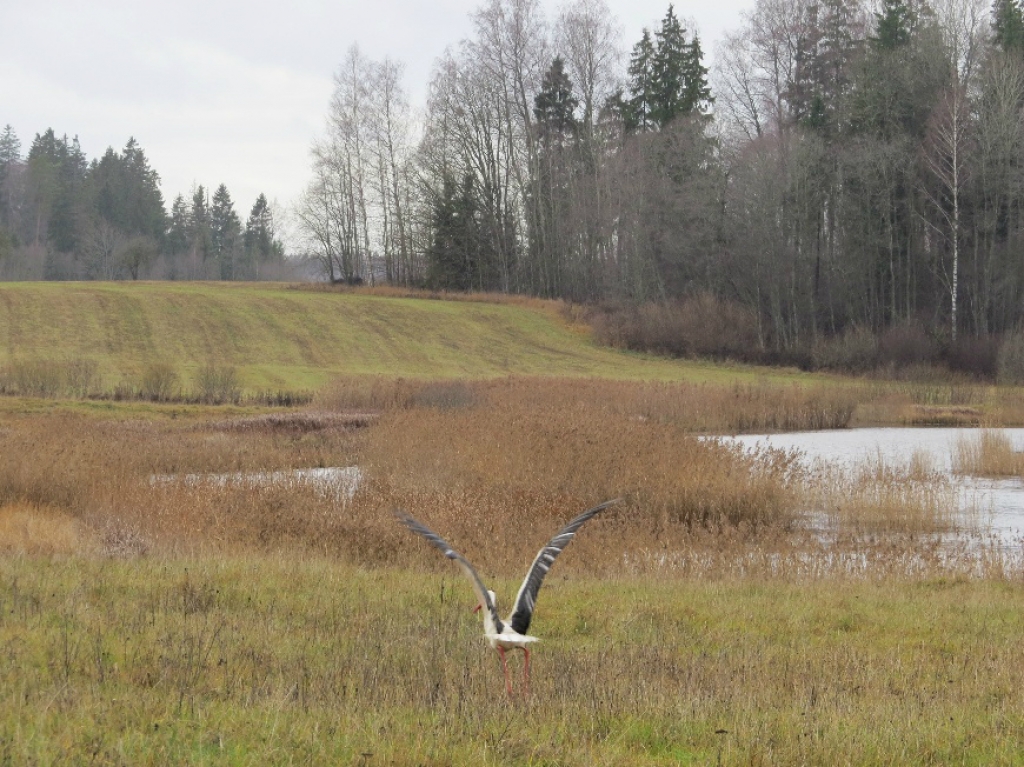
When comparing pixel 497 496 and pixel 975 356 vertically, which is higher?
pixel 497 496

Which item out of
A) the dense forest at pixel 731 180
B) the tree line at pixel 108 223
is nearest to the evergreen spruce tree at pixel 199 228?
the tree line at pixel 108 223

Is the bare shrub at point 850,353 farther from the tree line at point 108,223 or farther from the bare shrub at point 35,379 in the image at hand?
the tree line at point 108,223

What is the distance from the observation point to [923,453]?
2139 cm

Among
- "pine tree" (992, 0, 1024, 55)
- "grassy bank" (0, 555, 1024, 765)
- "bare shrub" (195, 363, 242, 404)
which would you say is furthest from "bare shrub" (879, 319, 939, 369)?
"grassy bank" (0, 555, 1024, 765)

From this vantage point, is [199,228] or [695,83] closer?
[695,83]

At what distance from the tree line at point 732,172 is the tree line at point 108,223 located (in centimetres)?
2870

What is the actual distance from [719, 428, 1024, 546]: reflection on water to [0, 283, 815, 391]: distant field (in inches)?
504

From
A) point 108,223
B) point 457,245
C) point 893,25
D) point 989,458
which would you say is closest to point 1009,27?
point 893,25

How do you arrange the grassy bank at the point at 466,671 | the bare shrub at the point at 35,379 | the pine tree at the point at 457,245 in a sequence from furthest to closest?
the pine tree at the point at 457,245 → the bare shrub at the point at 35,379 → the grassy bank at the point at 466,671

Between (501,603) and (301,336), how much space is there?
3988 cm

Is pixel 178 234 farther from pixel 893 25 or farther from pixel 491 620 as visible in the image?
pixel 491 620

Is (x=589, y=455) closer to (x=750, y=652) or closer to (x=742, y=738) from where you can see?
(x=750, y=652)

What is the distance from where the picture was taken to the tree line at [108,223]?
83625 mm

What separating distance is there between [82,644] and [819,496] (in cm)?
1321
